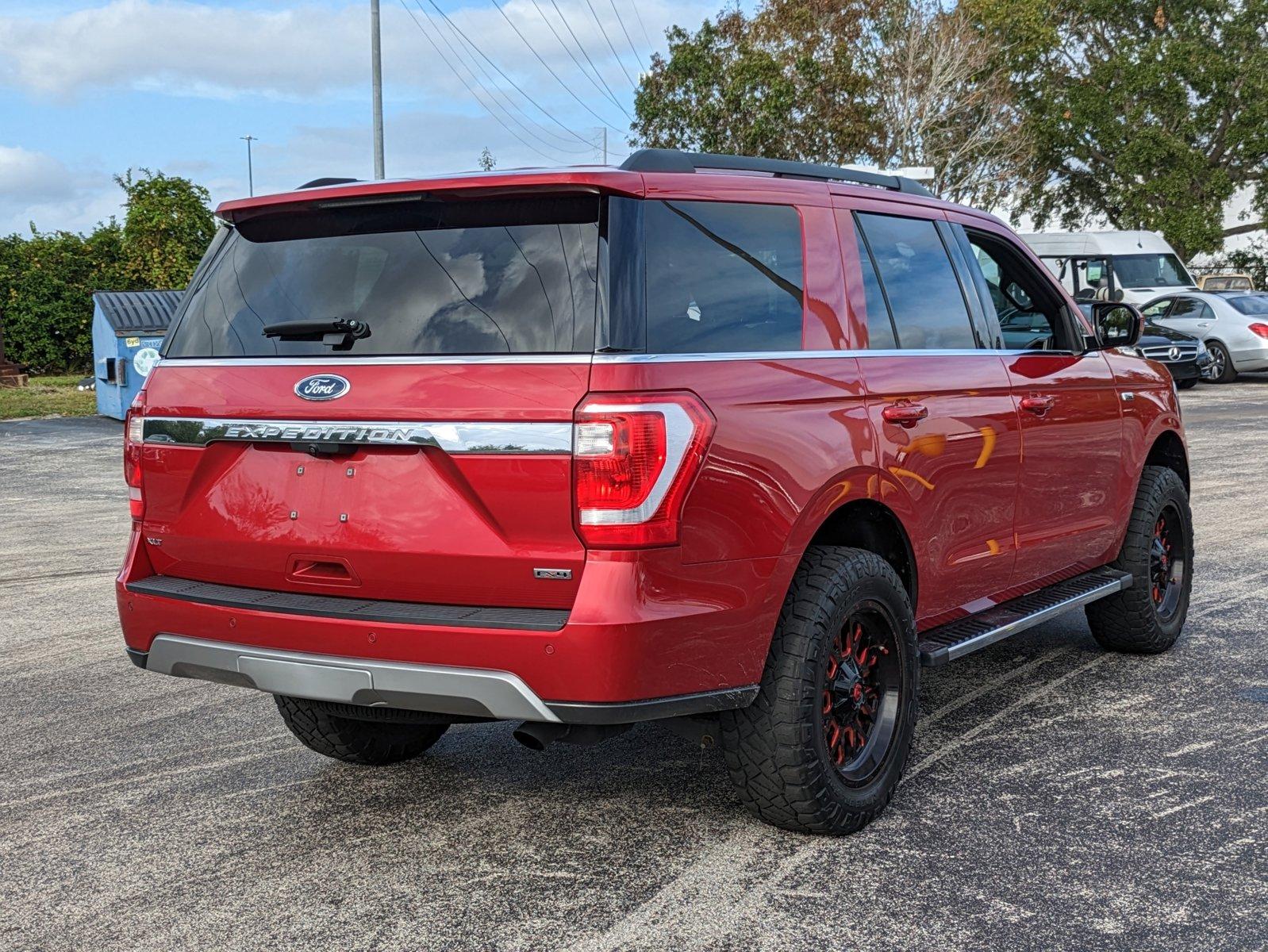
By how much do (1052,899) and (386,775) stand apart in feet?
7.45

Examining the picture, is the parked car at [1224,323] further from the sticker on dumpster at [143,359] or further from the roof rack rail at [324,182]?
the roof rack rail at [324,182]

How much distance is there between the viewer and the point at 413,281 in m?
3.93

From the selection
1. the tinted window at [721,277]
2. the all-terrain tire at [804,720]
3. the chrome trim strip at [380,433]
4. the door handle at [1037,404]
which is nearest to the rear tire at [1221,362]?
the door handle at [1037,404]

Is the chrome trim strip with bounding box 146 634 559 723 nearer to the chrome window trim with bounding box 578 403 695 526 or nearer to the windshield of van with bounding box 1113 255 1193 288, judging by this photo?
the chrome window trim with bounding box 578 403 695 526

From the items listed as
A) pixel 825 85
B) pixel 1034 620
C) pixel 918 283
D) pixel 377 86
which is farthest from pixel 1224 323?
pixel 918 283

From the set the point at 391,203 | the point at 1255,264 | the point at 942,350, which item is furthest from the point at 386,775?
the point at 1255,264

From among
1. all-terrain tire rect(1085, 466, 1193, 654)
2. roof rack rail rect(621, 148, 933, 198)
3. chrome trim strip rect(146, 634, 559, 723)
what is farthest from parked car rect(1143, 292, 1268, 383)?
chrome trim strip rect(146, 634, 559, 723)

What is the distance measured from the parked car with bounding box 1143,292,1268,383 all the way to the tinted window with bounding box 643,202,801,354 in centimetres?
2434

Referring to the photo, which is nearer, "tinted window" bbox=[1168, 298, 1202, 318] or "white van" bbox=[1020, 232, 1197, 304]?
"tinted window" bbox=[1168, 298, 1202, 318]

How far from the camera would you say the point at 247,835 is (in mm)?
4340

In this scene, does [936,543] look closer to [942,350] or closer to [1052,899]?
Result: [942,350]

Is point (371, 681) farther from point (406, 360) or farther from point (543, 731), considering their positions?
point (406, 360)

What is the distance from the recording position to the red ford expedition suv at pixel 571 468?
11.8 ft

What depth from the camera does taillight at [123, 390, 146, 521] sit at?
14.2ft
